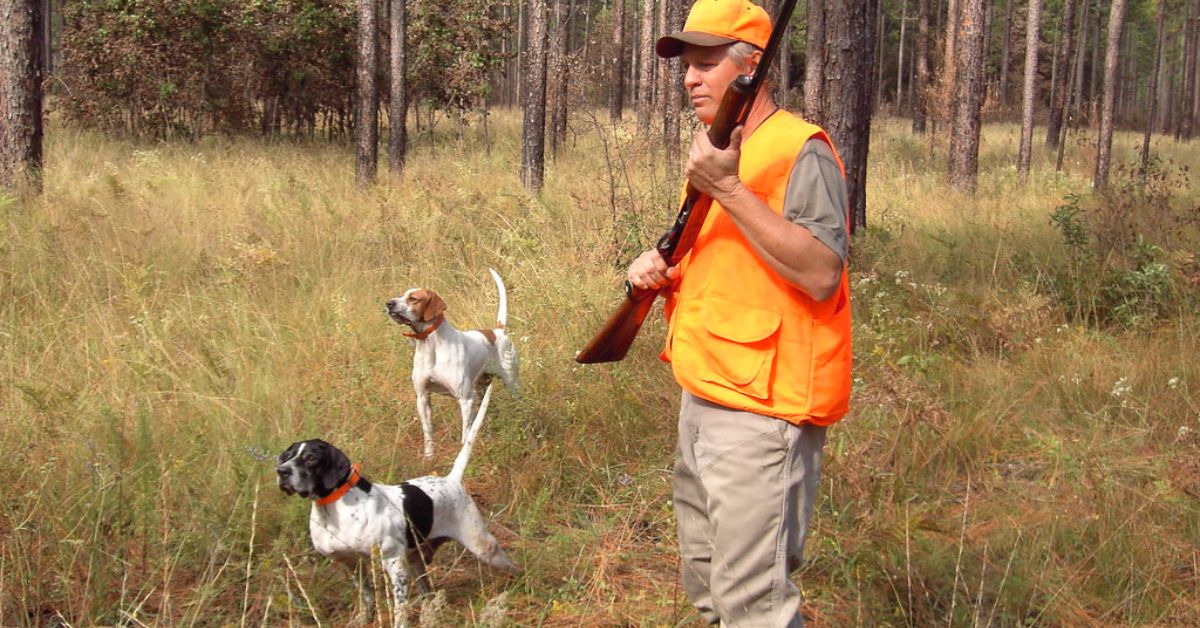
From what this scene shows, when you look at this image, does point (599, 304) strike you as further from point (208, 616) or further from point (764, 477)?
point (764, 477)

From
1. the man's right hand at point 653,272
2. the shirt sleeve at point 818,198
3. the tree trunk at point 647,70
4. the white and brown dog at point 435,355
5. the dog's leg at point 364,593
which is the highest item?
the tree trunk at point 647,70

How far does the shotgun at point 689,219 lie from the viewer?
2373mm

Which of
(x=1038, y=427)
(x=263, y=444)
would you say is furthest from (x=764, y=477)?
(x=1038, y=427)

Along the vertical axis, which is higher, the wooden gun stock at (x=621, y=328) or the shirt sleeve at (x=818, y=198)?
the shirt sleeve at (x=818, y=198)

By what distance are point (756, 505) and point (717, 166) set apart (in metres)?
0.78

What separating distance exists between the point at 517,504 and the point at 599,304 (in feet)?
7.25

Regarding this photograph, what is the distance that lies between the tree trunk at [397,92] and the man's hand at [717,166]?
1167cm

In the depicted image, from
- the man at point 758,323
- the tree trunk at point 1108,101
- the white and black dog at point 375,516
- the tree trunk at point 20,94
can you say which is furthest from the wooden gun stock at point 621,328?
the tree trunk at point 1108,101

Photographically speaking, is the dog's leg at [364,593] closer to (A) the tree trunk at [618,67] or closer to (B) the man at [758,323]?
(B) the man at [758,323]

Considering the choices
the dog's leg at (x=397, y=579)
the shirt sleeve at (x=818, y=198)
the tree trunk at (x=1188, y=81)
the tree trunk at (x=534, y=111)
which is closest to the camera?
the shirt sleeve at (x=818, y=198)

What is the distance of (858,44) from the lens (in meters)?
7.68

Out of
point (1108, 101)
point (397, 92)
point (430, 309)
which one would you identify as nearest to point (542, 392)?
point (430, 309)

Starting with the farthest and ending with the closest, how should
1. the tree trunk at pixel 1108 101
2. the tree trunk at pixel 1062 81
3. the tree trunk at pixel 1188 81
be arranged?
the tree trunk at pixel 1188 81 < the tree trunk at pixel 1062 81 < the tree trunk at pixel 1108 101

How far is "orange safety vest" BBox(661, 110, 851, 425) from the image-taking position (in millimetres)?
2428
